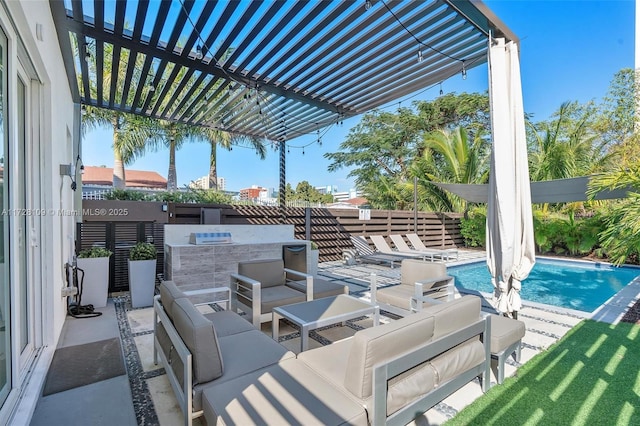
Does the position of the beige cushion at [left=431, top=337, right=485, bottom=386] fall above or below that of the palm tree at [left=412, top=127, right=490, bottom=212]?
below

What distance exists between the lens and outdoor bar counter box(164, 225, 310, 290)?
4992mm

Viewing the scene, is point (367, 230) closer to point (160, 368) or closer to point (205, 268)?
point (205, 268)

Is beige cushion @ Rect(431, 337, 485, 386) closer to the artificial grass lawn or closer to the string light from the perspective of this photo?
the artificial grass lawn

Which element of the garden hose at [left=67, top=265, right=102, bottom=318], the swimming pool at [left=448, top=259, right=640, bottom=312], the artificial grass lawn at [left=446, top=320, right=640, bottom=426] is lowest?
the swimming pool at [left=448, top=259, right=640, bottom=312]

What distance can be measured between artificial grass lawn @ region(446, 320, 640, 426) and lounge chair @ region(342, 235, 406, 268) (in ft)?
19.6

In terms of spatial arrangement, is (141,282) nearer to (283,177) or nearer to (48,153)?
(48,153)

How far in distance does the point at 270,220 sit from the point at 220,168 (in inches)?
440

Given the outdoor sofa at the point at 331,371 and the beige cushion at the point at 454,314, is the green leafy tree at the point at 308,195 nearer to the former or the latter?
the beige cushion at the point at 454,314

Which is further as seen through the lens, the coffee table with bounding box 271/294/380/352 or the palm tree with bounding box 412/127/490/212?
the palm tree with bounding box 412/127/490/212

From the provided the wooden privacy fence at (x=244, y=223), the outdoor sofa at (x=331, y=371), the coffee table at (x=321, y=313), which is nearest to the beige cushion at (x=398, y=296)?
the coffee table at (x=321, y=313)

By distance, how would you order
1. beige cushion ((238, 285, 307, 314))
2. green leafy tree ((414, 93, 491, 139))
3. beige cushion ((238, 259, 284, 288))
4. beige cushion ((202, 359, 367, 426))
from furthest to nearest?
1. green leafy tree ((414, 93, 491, 139))
2. beige cushion ((238, 259, 284, 288))
3. beige cushion ((238, 285, 307, 314))
4. beige cushion ((202, 359, 367, 426))

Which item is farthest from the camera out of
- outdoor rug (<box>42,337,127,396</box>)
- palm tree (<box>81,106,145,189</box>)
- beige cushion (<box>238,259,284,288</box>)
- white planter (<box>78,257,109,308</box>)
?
palm tree (<box>81,106,145,189</box>)

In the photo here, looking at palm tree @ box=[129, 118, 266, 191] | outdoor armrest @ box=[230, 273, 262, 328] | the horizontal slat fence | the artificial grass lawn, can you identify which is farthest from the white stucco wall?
palm tree @ box=[129, 118, 266, 191]

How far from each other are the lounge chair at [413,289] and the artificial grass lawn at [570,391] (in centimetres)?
132
